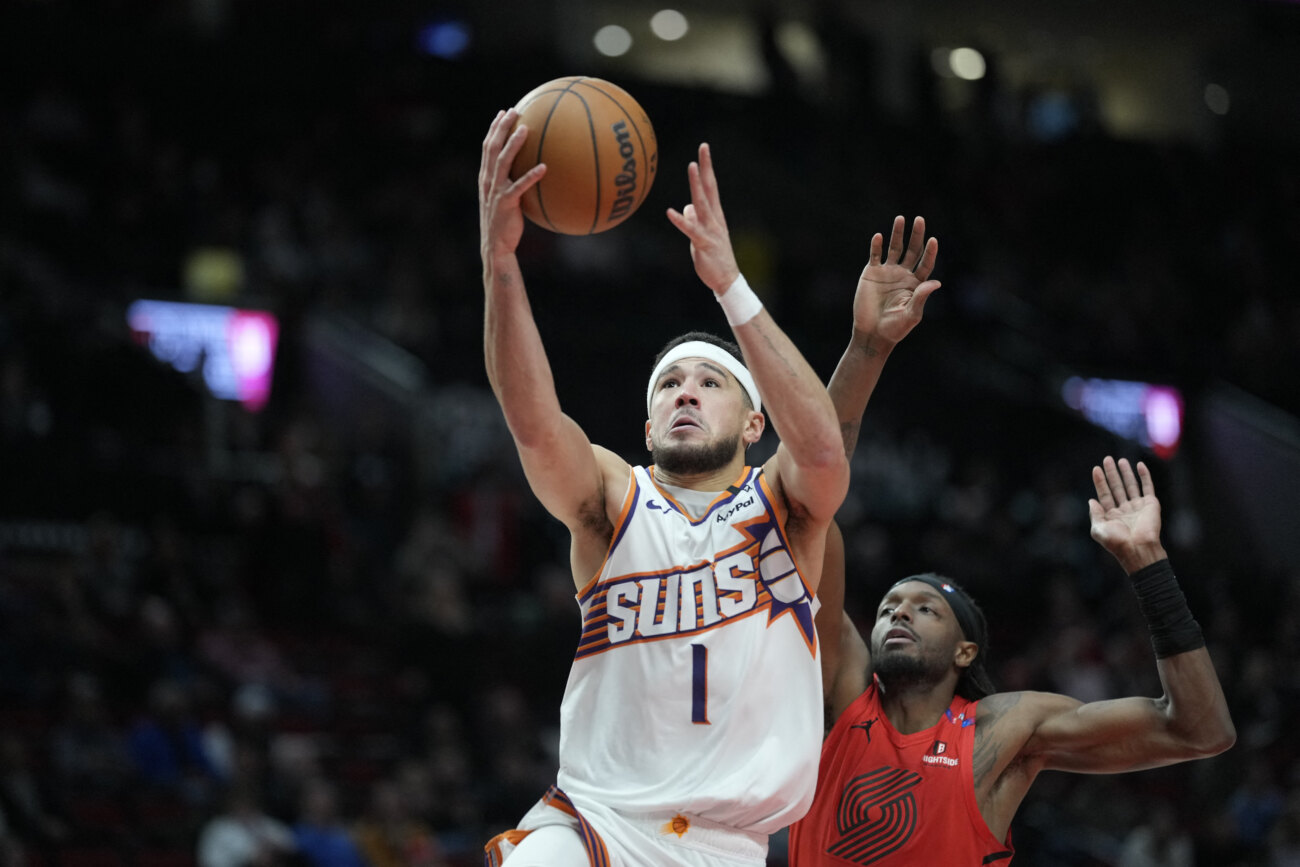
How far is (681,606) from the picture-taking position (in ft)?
13.6

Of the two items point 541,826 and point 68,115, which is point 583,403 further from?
point 541,826

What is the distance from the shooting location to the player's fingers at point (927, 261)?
4.85 m

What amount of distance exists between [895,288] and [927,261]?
0.14 meters

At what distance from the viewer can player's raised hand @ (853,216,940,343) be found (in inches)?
190

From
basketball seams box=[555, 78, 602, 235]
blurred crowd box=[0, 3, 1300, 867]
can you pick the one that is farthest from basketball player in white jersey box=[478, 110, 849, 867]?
blurred crowd box=[0, 3, 1300, 867]

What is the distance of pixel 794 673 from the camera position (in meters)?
4.18

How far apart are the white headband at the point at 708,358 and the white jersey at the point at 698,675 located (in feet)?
1.48

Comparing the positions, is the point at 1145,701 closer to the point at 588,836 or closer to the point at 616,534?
the point at 616,534

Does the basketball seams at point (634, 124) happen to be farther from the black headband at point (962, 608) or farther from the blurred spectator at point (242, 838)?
the blurred spectator at point (242, 838)

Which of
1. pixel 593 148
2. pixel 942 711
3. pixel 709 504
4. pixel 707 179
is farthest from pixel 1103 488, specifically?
pixel 593 148

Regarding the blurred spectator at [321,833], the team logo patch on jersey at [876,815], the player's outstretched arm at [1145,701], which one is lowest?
the blurred spectator at [321,833]

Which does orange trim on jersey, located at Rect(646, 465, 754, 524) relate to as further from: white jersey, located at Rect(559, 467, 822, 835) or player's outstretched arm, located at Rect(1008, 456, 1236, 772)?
player's outstretched arm, located at Rect(1008, 456, 1236, 772)

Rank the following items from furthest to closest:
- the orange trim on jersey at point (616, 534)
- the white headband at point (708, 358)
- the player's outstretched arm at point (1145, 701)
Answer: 1. the player's outstretched arm at point (1145, 701)
2. the white headband at point (708, 358)
3. the orange trim on jersey at point (616, 534)

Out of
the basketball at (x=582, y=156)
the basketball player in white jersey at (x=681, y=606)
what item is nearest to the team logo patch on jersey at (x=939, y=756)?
the basketball player in white jersey at (x=681, y=606)
